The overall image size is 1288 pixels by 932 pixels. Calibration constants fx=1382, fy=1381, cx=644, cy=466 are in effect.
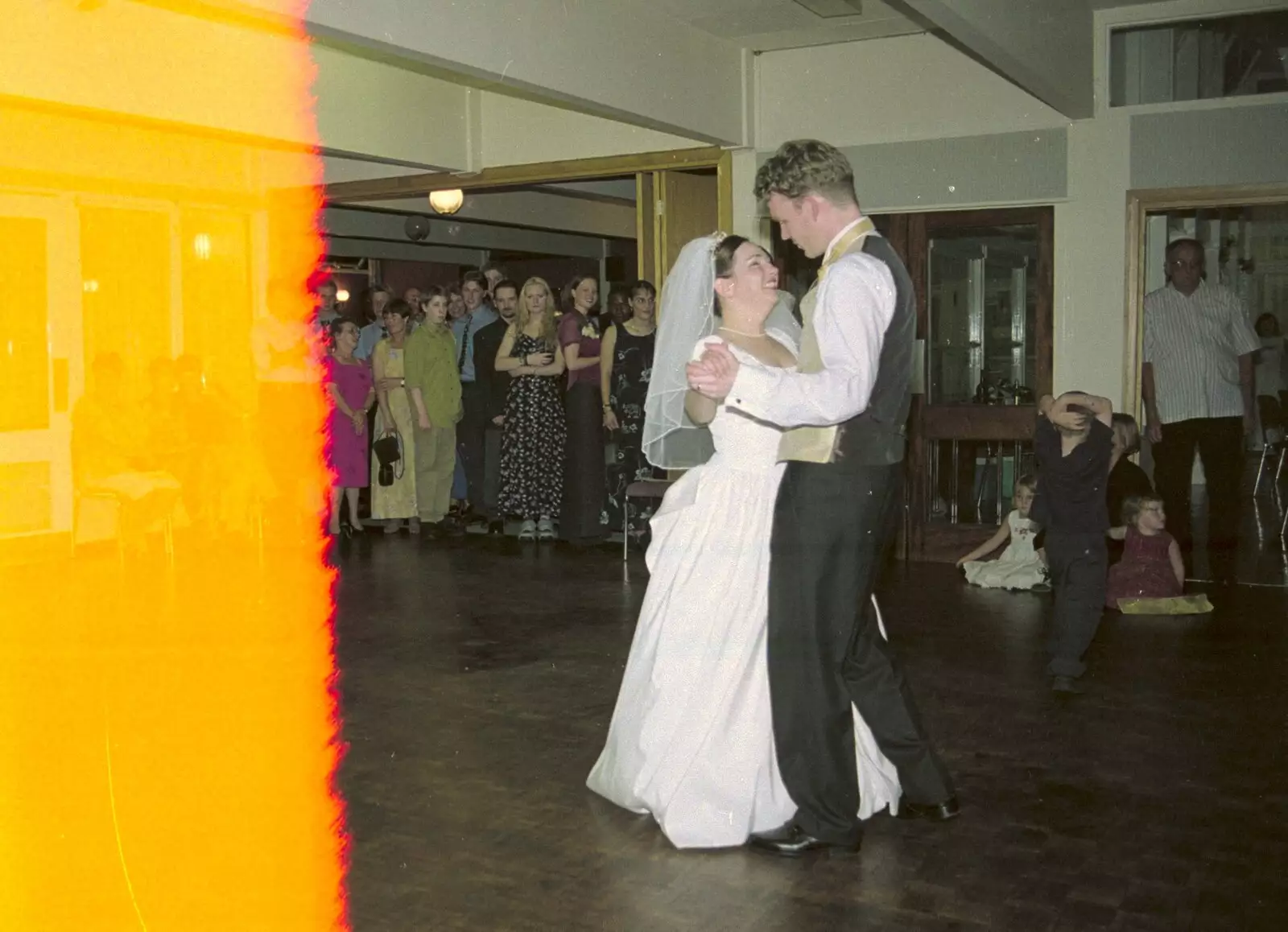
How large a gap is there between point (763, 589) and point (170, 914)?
1.55m

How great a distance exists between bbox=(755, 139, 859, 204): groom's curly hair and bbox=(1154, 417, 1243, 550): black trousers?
14.6 feet

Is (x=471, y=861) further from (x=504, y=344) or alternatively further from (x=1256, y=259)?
(x=1256, y=259)

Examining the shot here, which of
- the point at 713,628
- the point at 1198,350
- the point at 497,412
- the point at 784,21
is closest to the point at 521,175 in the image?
the point at 497,412

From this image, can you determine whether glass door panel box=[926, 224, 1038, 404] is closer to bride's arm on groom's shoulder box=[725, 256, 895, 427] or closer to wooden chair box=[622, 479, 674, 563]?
wooden chair box=[622, 479, 674, 563]

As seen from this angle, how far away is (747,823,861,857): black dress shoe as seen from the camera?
323cm

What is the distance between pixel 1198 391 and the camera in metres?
6.93

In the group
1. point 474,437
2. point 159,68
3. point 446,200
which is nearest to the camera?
point 159,68

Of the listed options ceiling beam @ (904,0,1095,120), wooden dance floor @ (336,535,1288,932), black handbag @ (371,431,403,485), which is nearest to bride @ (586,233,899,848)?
wooden dance floor @ (336,535,1288,932)

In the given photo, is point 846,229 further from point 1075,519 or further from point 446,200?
point 446,200

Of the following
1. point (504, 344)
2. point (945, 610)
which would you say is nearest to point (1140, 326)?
point (945, 610)

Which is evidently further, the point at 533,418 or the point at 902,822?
the point at 533,418

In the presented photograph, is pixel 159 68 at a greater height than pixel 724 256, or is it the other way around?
pixel 159 68

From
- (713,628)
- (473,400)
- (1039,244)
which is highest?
(1039,244)

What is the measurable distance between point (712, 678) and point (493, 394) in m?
5.80
